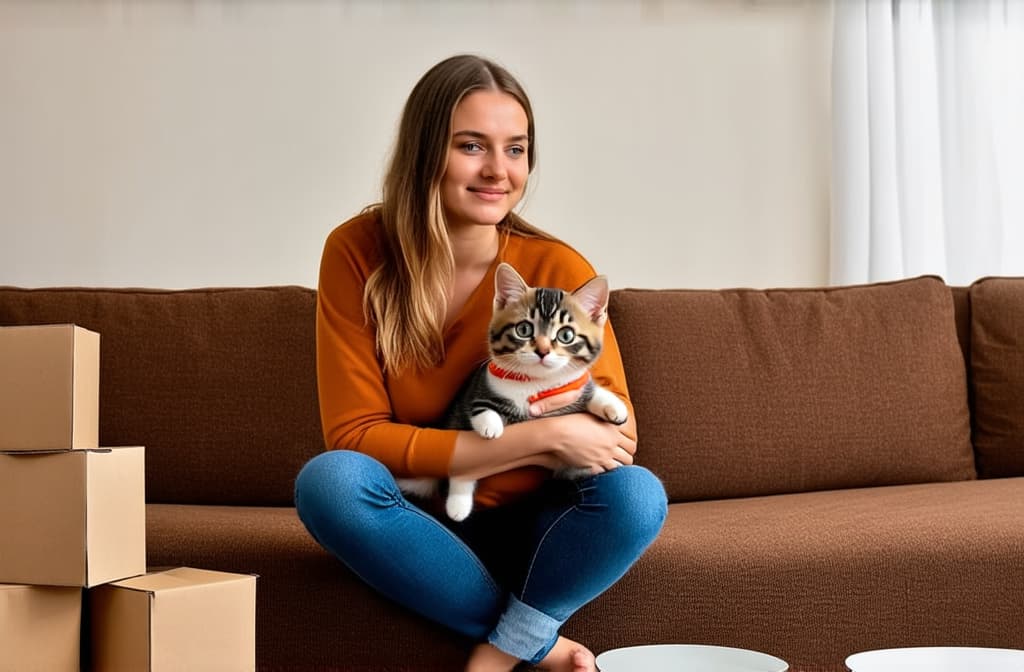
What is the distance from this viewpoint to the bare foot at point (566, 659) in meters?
1.56

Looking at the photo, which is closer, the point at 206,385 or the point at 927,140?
the point at 206,385

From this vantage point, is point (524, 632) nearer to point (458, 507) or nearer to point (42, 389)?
point (458, 507)

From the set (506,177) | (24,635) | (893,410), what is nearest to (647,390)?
(893,410)

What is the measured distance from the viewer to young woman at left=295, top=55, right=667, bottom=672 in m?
1.52

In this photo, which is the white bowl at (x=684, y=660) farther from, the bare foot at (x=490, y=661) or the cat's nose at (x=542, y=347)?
the cat's nose at (x=542, y=347)

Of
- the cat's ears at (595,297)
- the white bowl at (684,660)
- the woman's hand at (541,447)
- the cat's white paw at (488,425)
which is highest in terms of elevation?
the cat's ears at (595,297)

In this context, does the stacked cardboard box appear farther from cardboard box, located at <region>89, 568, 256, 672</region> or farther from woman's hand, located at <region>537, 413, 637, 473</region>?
woman's hand, located at <region>537, 413, 637, 473</region>

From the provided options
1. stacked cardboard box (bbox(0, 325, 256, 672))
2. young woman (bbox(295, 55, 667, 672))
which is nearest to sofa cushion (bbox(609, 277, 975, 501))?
young woman (bbox(295, 55, 667, 672))

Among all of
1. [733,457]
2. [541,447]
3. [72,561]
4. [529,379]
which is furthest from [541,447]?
[733,457]

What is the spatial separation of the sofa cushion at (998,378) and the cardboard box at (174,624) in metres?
1.68

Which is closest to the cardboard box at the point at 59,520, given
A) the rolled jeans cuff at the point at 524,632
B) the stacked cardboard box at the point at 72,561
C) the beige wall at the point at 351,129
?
the stacked cardboard box at the point at 72,561

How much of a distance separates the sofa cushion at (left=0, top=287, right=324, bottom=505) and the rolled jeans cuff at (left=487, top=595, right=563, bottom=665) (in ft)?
2.46

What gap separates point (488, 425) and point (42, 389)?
62cm

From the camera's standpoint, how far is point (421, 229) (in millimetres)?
1727
